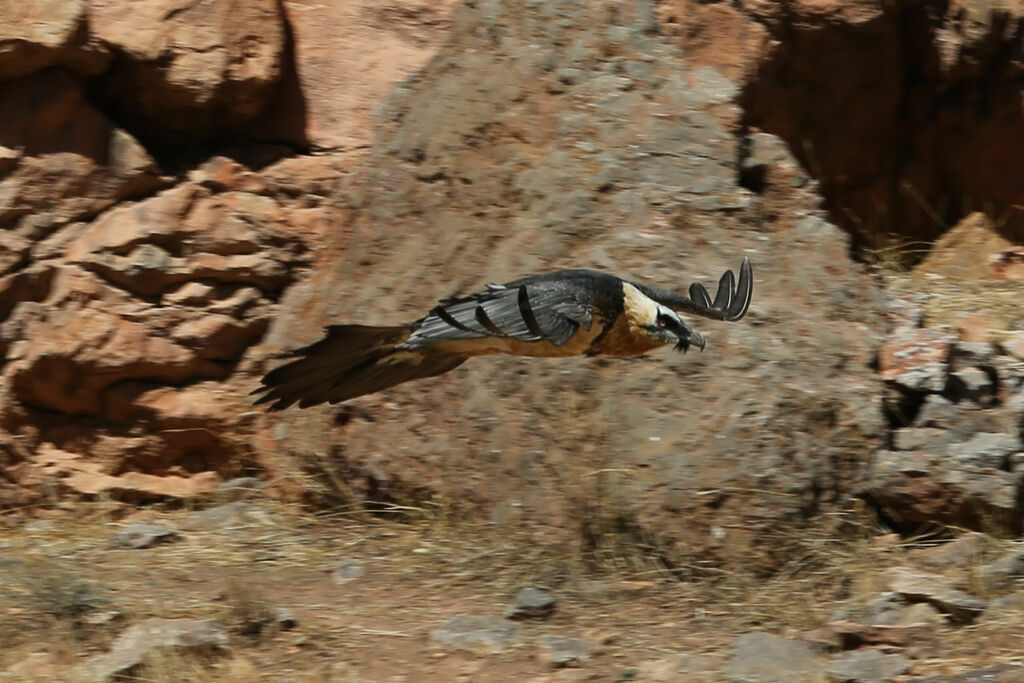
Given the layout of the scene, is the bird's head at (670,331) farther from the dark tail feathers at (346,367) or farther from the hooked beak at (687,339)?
the dark tail feathers at (346,367)

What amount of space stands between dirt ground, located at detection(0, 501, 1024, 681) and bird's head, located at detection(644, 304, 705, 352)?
1009mm

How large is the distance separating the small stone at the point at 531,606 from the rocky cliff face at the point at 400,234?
1.16 ft

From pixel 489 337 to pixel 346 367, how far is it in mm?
481

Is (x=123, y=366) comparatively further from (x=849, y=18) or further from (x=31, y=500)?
(x=849, y=18)

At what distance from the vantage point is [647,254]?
17.6 ft

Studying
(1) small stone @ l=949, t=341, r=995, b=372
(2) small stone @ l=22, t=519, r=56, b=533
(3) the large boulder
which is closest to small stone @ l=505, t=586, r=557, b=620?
(3) the large boulder

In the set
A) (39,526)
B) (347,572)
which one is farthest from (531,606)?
(39,526)

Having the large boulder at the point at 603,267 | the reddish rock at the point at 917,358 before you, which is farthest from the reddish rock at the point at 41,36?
the reddish rock at the point at 917,358

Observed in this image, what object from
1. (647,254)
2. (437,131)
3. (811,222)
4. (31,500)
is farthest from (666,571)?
(31,500)

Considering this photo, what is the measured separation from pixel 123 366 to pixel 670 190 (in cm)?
225

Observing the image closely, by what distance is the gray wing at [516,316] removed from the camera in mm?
3777

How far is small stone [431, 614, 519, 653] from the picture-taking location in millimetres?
4555

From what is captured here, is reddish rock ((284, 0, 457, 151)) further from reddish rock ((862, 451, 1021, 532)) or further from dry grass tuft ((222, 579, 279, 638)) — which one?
reddish rock ((862, 451, 1021, 532))

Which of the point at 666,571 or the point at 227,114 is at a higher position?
the point at 227,114
